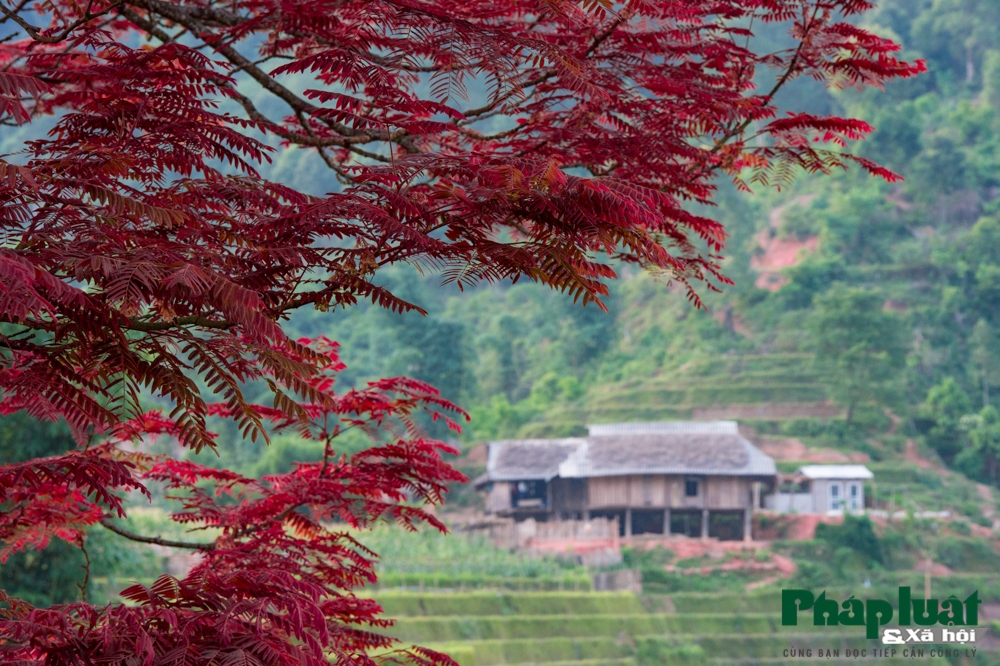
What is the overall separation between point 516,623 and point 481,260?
1359 centimetres

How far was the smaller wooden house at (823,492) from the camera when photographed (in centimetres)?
2177

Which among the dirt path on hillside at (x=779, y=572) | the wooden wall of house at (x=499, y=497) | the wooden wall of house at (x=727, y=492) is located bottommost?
the dirt path on hillside at (x=779, y=572)

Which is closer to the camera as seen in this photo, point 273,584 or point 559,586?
point 273,584

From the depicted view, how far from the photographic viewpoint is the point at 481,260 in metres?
1.54

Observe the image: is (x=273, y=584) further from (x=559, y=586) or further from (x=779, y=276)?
(x=779, y=276)

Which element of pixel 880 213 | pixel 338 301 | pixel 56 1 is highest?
pixel 880 213

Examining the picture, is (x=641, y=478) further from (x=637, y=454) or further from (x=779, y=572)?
(x=779, y=572)

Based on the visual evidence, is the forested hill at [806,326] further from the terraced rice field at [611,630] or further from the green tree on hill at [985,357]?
the terraced rice field at [611,630]

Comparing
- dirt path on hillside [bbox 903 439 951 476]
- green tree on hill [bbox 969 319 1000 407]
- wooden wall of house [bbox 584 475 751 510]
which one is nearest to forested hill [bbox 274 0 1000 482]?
green tree on hill [bbox 969 319 1000 407]

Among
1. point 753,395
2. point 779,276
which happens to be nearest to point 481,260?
point 753,395

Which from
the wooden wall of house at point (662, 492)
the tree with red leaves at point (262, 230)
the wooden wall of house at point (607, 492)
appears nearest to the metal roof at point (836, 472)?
the wooden wall of house at point (662, 492)

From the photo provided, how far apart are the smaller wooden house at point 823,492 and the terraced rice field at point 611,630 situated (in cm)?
524

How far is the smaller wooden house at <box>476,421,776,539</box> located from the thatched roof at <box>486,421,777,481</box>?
21 mm

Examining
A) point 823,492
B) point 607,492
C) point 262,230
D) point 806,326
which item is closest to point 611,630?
point 607,492
